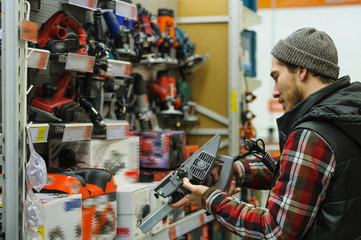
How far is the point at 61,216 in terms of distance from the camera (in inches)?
83.5

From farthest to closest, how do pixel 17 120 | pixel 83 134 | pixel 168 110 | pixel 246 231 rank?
pixel 168 110, pixel 83 134, pixel 17 120, pixel 246 231

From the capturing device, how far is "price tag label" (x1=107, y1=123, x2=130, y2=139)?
9.36 feet

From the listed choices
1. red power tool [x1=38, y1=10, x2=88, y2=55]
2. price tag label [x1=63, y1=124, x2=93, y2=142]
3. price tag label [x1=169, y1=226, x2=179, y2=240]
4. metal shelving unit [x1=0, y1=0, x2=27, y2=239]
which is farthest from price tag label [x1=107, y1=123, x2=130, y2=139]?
metal shelving unit [x1=0, y1=0, x2=27, y2=239]

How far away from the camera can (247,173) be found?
2244 mm

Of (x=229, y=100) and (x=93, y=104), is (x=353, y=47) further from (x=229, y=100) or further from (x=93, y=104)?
(x=93, y=104)

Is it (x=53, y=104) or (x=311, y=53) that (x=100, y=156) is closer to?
(x=53, y=104)

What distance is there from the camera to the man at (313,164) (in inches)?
63.0

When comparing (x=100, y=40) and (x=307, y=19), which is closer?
(x=100, y=40)

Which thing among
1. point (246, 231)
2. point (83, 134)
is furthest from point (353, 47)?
point (246, 231)

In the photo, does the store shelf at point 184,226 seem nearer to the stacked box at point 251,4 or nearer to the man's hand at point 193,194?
the man's hand at point 193,194

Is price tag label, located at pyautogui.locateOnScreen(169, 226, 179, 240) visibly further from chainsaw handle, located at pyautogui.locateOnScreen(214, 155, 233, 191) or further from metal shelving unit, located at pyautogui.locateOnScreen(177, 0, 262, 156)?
chainsaw handle, located at pyautogui.locateOnScreen(214, 155, 233, 191)

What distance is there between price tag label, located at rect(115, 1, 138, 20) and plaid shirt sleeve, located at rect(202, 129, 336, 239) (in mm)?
1731

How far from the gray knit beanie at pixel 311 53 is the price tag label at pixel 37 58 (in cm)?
112

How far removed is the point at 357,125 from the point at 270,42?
5.32 metres
